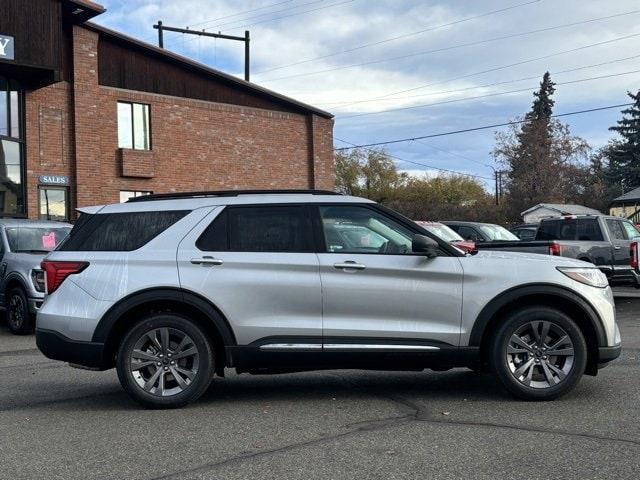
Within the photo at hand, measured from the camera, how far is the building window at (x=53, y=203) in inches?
870

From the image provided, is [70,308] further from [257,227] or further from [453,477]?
[453,477]

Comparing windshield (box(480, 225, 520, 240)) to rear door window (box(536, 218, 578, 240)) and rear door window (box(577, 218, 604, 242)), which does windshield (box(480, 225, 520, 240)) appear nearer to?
rear door window (box(536, 218, 578, 240))

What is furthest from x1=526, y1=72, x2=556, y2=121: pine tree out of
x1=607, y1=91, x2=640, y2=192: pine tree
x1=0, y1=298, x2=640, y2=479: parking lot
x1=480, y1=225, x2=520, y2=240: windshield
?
x1=0, y1=298, x2=640, y2=479: parking lot

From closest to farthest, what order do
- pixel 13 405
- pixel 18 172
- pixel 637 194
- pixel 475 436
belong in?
pixel 475 436 < pixel 13 405 < pixel 18 172 < pixel 637 194

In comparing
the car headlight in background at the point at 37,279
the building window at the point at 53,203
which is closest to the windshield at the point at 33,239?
the car headlight in background at the point at 37,279

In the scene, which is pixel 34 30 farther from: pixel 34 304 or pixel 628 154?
pixel 628 154

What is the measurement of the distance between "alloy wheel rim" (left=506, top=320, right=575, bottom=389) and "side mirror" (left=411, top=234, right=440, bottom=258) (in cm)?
98

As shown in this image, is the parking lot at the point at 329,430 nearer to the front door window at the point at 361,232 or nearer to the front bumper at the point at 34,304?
the front door window at the point at 361,232

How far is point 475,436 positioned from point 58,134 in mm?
20155

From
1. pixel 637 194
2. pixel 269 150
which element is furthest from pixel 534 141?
pixel 269 150

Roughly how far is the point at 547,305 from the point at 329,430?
7.31 feet

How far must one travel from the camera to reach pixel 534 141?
202 ft

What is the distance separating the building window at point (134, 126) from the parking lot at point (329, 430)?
1804 centimetres

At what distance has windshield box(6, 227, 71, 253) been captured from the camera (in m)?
12.4
